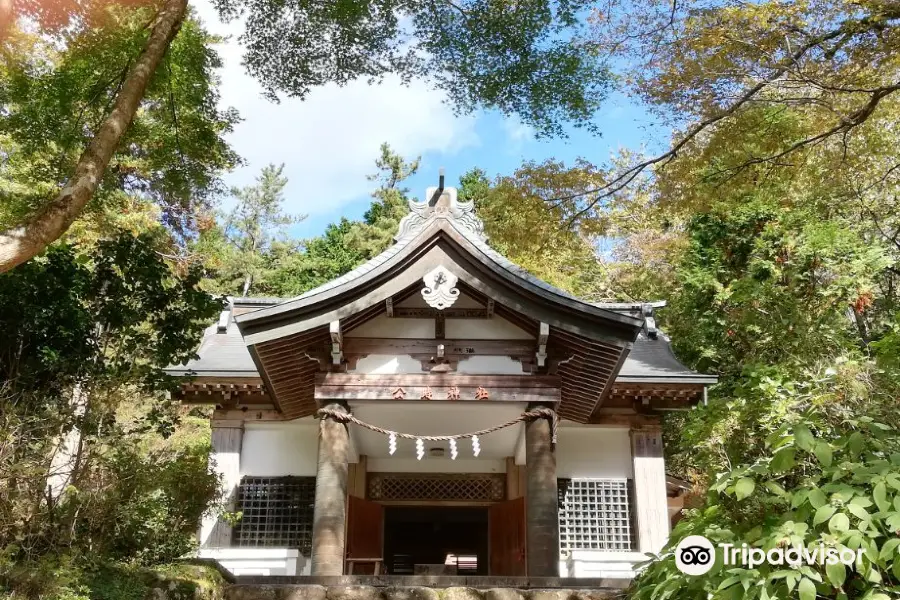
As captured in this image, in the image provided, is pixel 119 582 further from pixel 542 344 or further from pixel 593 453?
pixel 593 453

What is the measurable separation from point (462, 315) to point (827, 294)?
30.9 feet

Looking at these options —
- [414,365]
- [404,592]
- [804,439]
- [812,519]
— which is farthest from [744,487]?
[414,365]

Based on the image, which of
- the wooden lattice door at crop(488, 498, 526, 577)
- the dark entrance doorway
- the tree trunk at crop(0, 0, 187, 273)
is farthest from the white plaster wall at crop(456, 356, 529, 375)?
the tree trunk at crop(0, 0, 187, 273)

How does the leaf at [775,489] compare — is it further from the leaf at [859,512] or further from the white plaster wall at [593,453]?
the white plaster wall at [593,453]

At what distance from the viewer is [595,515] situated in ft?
37.3

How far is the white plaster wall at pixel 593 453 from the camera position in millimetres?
11578

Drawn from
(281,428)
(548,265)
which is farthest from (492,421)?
(548,265)

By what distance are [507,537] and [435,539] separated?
19.3 feet

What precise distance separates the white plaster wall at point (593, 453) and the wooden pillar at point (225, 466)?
511 cm

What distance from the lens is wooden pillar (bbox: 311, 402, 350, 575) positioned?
8734 millimetres

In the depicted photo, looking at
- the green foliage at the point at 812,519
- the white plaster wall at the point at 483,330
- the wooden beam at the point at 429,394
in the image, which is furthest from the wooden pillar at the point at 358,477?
the green foliage at the point at 812,519

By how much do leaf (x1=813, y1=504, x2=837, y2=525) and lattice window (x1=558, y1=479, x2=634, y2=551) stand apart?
815 centimetres

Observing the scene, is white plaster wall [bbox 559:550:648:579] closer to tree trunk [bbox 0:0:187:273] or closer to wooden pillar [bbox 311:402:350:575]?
wooden pillar [bbox 311:402:350:575]

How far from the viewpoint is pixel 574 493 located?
37.6ft
